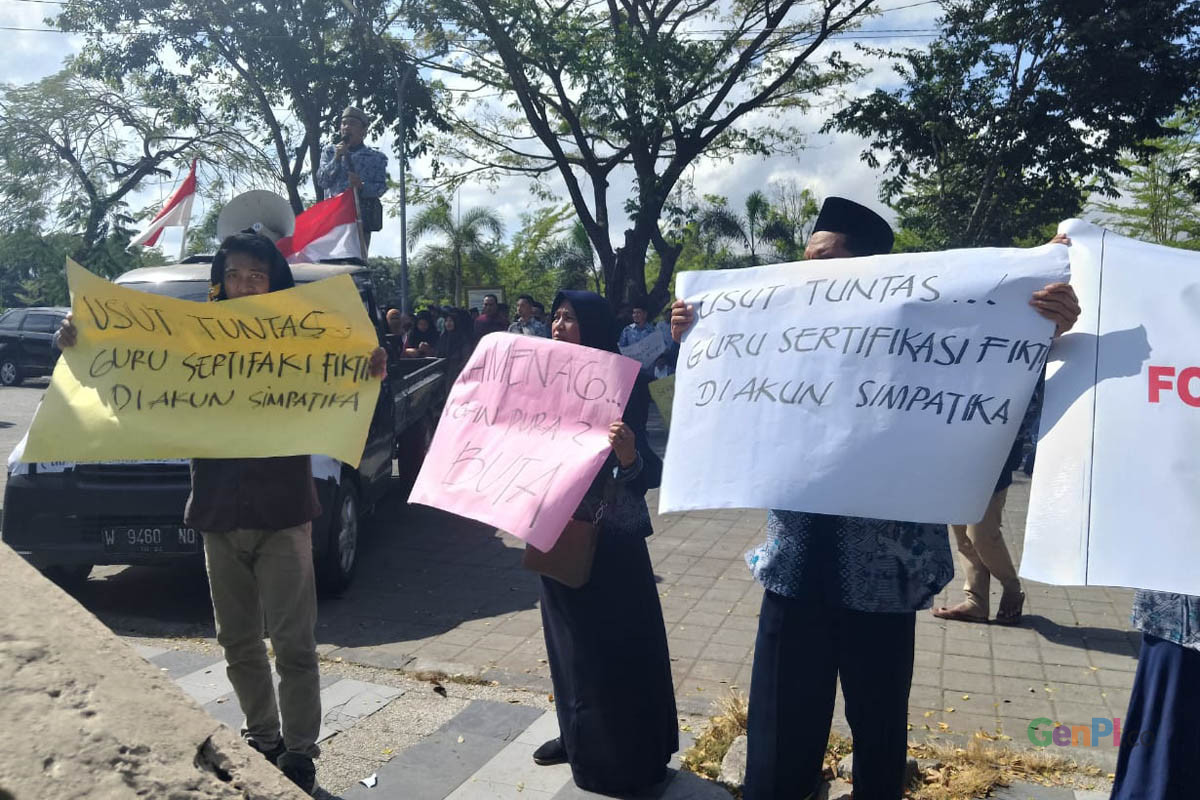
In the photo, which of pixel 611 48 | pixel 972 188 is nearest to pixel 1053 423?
pixel 611 48

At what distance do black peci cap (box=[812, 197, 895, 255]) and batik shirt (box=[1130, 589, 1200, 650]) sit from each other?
1159 mm

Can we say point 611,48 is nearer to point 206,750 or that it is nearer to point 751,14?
point 751,14

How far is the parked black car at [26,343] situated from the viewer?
81.7 ft

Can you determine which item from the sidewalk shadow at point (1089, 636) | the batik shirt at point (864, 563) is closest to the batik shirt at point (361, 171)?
the sidewalk shadow at point (1089, 636)

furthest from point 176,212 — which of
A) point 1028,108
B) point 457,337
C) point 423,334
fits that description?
point 1028,108

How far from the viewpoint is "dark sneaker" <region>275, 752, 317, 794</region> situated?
357 cm

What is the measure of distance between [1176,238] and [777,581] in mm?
24863

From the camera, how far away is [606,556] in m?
3.62

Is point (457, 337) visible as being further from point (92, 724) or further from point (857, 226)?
point (92, 724)

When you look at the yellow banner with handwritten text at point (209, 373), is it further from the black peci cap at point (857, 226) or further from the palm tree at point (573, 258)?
the palm tree at point (573, 258)

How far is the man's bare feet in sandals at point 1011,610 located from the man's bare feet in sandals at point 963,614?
0.09m

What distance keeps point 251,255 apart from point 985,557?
13.9ft

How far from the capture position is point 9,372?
82.6ft

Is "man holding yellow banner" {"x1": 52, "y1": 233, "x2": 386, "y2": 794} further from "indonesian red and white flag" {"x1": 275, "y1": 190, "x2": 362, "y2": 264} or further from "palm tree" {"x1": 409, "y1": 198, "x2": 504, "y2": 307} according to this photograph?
"palm tree" {"x1": 409, "y1": 198, "x2": 504, "y2": 307}
